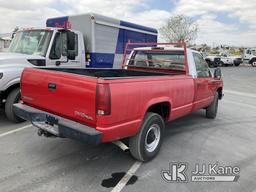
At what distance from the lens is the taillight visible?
9.51 ft

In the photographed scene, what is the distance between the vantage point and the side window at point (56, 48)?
6450 mm

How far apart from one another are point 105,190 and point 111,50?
6577 millimetres

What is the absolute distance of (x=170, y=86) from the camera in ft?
13.5

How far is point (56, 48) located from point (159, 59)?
282cm

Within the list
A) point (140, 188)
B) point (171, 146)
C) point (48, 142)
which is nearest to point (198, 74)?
point (171, 146)

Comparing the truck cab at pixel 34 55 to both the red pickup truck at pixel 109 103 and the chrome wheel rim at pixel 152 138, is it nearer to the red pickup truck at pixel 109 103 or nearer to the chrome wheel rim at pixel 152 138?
the red pickup truck at pixel 109 103

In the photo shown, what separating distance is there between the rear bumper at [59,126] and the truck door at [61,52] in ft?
8.85

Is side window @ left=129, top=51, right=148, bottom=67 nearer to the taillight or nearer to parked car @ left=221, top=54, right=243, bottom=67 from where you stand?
the taillight

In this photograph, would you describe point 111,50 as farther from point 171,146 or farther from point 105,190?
point 105,190

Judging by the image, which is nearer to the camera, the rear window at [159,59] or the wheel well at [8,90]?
the rear window at [159,59]

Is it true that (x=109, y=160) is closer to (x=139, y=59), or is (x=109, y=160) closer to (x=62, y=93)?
(x=62, y=93)

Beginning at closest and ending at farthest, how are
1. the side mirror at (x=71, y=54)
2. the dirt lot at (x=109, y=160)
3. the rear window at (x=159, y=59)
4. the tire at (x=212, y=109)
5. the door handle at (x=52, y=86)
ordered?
the dirt lot at (x=109, y=160), the door handle at (x=52, y=86), the rear window at (x=159, y=59), the tire at (x=212, y=109), the side mirror at (x=71, y=54)

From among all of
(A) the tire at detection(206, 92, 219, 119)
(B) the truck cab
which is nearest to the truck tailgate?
(B) the truck cab

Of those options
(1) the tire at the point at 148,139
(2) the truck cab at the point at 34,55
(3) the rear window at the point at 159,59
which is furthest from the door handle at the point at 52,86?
(3) the rear window at the point at 159,59
